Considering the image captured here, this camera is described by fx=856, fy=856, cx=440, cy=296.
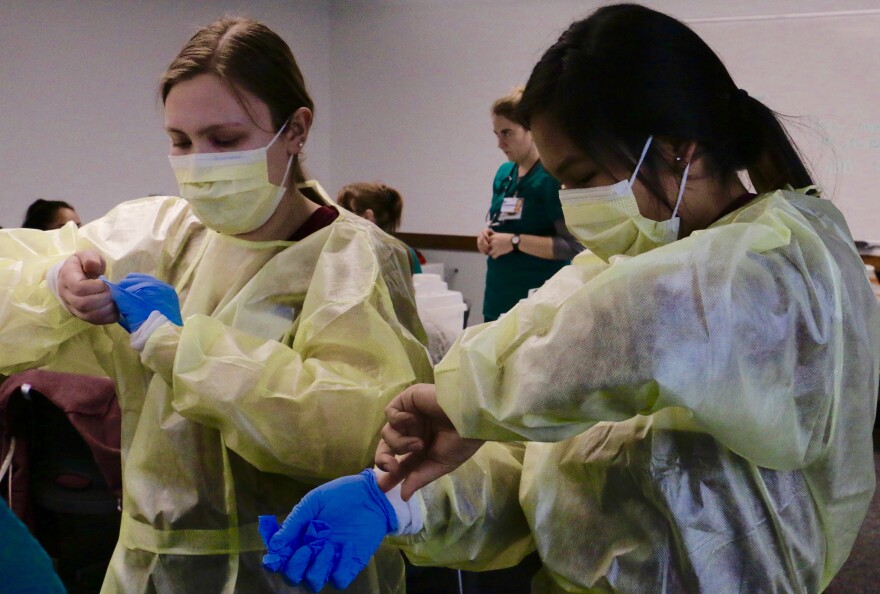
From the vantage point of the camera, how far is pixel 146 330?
1021 millimetres

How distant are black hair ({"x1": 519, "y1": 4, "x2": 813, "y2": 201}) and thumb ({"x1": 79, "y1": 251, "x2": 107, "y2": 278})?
0.59 metres

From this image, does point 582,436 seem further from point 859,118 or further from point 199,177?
point 859,118

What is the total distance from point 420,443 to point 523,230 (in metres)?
2.29

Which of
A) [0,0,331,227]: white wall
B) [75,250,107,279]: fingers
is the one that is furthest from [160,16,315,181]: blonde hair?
[0,0,331,227]: white wall

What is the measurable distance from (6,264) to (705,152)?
37.1 inches

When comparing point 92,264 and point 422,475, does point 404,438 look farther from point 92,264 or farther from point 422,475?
point 92,264

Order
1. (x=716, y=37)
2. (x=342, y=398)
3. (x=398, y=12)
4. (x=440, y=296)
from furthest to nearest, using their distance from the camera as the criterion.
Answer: (x=398, y=12), (x=716, y=37), (x=440, y=296), (x=342, y=398)

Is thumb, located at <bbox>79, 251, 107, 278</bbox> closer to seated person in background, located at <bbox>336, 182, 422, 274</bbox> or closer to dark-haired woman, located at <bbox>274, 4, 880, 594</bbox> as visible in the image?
dark-haired woman, located at <bbox>274, 4, 880, 594</bbox>

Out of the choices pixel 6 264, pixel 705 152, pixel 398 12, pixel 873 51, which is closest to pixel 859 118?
pixel 873 51

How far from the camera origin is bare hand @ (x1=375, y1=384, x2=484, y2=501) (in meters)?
0.77

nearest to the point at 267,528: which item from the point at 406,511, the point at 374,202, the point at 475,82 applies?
the point at 406,511

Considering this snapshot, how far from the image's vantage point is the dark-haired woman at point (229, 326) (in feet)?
3.29

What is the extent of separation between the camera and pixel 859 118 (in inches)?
166

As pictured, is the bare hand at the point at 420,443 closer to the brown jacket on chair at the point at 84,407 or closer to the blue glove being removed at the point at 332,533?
the blue glove being removed at the point at 332,533
